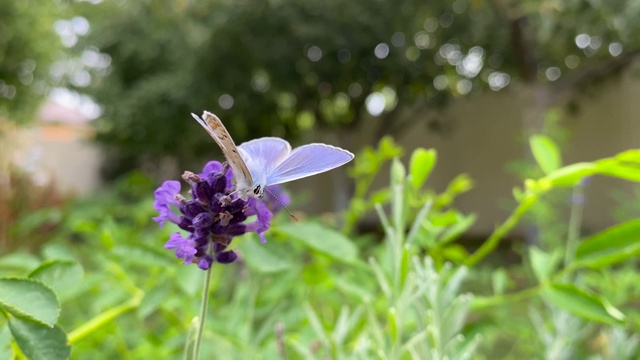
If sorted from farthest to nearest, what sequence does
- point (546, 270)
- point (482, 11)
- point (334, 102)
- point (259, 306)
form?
point (334, 102)
point (482, 11)
point (259, 306)
point (546, 270)

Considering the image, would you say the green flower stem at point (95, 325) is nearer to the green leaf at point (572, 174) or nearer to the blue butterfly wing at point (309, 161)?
the blue butterfly wing at point (309, 161)

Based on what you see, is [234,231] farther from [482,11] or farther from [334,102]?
[334,102]

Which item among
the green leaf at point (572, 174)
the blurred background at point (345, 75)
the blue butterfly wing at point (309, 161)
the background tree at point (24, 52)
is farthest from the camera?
the blurred background at point (345, 75)

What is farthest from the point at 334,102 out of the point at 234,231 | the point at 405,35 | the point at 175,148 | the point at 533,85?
the point at 234,231

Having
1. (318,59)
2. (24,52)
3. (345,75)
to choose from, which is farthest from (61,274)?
(345,75)

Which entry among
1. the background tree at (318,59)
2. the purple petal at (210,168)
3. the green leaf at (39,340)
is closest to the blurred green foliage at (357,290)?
the green leaf at (39,340)

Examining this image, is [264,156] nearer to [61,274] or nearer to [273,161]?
[273,161]
